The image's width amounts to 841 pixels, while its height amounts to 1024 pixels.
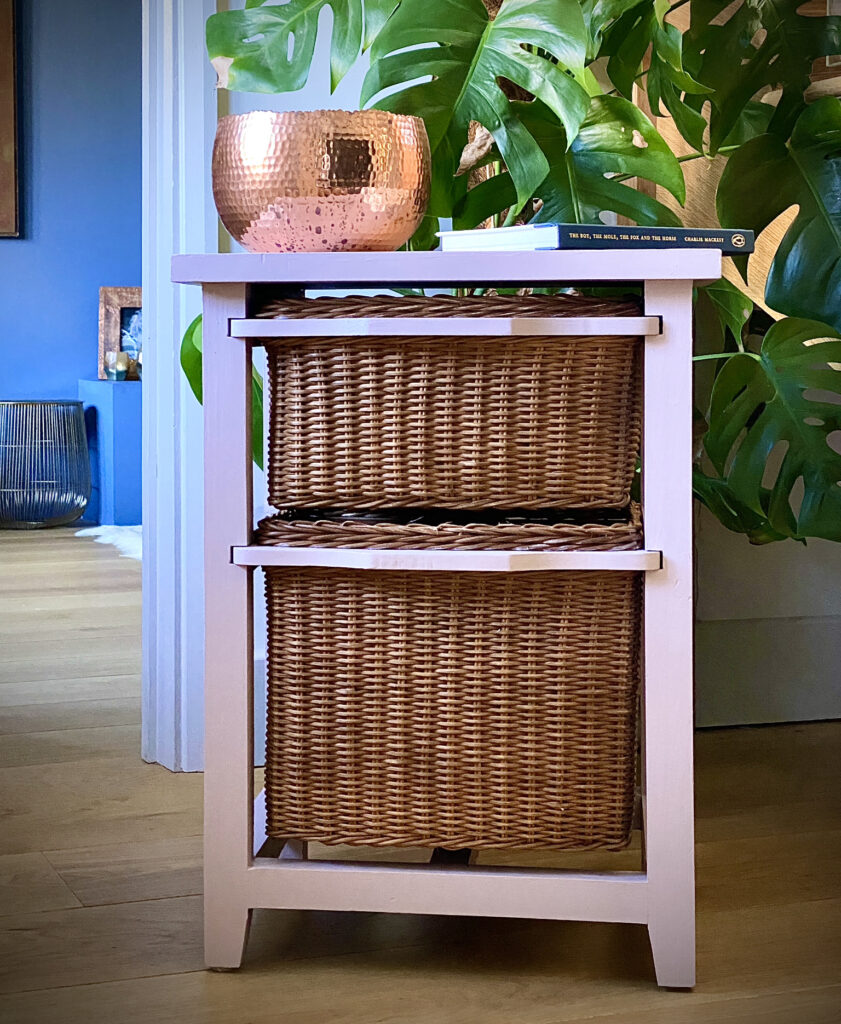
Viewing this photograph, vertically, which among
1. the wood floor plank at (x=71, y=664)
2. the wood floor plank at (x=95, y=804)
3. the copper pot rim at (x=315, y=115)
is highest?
the copper pot rim at (x=315, y=115)

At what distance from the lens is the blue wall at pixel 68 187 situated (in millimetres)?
4855

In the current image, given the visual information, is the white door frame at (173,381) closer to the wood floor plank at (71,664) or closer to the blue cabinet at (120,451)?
the wood floor plank at (71,664)

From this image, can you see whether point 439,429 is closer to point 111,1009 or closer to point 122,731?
point 111,1009

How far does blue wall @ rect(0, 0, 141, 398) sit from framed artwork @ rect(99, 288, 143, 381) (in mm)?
48

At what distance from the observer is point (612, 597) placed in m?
1.10

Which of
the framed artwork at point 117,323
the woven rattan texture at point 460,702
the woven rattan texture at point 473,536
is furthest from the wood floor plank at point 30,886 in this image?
the framed artwork at point 117,323

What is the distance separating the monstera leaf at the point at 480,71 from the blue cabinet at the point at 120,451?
3415 millimetres

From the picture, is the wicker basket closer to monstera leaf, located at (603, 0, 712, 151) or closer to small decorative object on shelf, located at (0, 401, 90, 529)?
monstera leaf, located at (603, 0, 712, 151)

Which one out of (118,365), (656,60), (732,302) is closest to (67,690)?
(732,302)

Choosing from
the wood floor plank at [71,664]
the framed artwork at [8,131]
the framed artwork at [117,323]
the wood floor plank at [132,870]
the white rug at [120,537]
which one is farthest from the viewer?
the framed artwork at [117,323]

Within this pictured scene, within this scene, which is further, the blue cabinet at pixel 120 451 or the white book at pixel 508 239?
the blue cabinet at pixel 120 451

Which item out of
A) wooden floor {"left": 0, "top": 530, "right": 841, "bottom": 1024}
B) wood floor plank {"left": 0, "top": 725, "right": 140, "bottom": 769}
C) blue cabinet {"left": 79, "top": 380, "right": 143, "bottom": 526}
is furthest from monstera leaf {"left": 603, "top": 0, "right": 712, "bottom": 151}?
blue cabinet {"left": 79, "top": 380, "right": 143, "bottom": 526}

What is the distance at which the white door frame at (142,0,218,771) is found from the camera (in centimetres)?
172

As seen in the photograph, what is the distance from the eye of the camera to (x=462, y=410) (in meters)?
1.09
